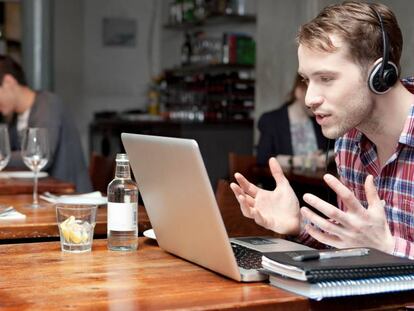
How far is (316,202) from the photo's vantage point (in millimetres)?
1632

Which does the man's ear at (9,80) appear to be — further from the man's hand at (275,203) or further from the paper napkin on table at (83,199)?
the man's hand at (275,203)

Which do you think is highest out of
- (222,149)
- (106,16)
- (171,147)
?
(106,16)

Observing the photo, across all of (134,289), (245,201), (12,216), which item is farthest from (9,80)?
(134,289)

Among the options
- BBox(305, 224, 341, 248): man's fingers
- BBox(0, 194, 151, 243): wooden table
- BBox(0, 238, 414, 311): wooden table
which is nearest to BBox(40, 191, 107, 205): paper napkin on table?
BBox(0, 194, 151, 243): wooden table

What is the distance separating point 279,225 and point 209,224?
1.25ft

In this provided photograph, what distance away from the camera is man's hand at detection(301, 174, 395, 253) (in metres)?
1.61

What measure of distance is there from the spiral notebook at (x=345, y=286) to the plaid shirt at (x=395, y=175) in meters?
0.31

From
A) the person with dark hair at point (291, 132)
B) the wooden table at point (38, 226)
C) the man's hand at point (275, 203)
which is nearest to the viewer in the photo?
the man's hand at point (275, 203)

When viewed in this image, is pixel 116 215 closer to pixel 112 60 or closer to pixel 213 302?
pixel 213 302

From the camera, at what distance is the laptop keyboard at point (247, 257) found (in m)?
1.72

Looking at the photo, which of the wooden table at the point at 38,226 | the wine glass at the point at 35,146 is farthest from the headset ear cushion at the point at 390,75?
the wine glass at the point at 35,146

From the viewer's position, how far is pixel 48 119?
172 inches

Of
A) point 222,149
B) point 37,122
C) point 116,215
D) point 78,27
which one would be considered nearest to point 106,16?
point 78,27

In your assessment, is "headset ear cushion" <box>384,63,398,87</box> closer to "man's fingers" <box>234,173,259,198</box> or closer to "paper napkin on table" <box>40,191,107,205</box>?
"man's fingers" <box>234,173,259,198</box>
